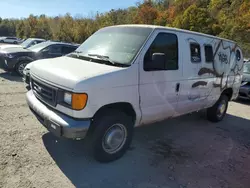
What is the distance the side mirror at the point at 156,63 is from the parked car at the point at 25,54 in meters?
7.55

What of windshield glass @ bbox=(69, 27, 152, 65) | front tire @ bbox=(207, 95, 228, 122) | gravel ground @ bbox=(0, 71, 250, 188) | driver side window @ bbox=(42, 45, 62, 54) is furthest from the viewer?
driver side window @ bbox=(42, 45, 62, 54)

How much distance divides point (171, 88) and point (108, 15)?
159ft

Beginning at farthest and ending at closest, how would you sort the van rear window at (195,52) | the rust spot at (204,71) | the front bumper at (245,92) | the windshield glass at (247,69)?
1. the windshield glass at (247,69)
2. the front bumper at (245,92)
3. the rust spot at (204,71)
4. the van rear window at (195,52)

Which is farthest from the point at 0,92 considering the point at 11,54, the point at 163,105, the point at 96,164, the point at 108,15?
the point at 108,15

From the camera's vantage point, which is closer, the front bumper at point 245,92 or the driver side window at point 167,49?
the driver side window at point 167,49

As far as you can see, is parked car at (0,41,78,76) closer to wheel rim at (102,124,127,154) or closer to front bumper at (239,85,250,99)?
wheel rim at (102,124,127,154)

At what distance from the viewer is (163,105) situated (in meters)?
4.13

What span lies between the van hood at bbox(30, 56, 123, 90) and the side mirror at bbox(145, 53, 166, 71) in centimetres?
57

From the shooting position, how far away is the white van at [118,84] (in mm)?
3088

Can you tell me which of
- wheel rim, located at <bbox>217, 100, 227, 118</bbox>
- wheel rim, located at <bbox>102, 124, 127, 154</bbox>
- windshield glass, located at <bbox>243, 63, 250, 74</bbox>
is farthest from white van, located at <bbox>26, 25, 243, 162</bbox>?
windshield glass, located at <bbox>243, 63, 250, 74</bbox>

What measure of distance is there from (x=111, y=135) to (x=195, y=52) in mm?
2605

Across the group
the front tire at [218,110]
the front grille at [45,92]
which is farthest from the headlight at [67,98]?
the front tire at [218,110]

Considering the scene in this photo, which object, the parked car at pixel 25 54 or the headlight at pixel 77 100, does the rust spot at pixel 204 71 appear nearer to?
the headlight at pixel 77 100

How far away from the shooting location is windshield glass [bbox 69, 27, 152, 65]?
366cm
